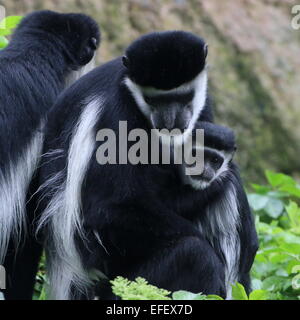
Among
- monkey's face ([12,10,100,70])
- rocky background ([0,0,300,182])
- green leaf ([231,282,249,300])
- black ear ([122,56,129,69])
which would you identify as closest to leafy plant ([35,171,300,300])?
green leaf ([231,282,249,300])

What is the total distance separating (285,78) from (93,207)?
3.69 meters

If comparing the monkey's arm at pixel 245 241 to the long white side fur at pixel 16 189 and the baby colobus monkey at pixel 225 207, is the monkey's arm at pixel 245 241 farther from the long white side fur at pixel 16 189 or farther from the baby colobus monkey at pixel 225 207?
the long white side fur at pixel 16 189

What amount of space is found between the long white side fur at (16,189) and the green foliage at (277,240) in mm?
1109

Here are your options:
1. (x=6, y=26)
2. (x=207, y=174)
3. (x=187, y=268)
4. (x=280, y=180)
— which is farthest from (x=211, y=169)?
(x=6, y=26)

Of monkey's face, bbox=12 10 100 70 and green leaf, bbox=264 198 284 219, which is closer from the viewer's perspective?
monkey's face, bbox=12 10 100 70

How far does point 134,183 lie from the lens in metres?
3.05

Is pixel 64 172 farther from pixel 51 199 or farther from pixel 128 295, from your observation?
pixel 128 295

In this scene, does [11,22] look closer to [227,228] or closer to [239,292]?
[227,228]

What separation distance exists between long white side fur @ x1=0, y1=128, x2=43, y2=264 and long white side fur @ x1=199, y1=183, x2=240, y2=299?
0.80 m

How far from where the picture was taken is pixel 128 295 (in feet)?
8.16

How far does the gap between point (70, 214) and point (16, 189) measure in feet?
1.24

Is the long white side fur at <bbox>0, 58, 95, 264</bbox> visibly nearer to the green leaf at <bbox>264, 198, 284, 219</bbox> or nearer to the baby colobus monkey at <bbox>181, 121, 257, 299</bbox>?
the baby colobus monkey at <bbox>181, 121, 257, 299</bbox>

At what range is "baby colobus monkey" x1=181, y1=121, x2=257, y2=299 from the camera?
10.6 feet

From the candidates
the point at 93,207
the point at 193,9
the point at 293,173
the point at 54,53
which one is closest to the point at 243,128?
the point at 293,173
